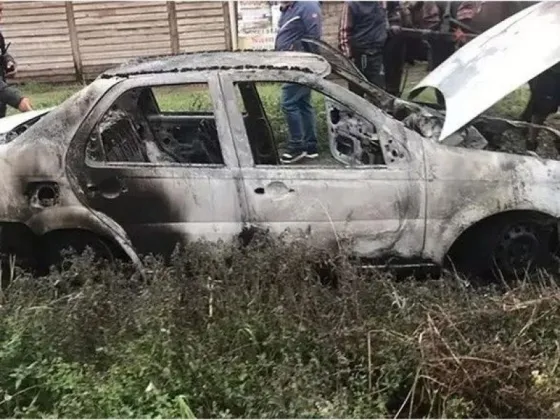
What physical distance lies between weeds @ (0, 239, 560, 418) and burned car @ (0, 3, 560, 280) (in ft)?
1.75

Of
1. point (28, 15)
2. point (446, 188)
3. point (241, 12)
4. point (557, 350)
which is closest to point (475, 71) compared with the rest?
point (446, 188)

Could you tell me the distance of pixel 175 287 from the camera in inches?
164

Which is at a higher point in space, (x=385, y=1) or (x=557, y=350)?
(x=385, y=1)

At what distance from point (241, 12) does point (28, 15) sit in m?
3.71

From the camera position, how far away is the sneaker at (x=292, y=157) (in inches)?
221

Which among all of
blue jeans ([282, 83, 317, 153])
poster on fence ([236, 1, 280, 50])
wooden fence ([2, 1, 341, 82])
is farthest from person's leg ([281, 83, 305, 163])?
wooden fence ([2, 1, 341, 82])

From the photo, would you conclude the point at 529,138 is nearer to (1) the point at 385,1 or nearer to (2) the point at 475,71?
(2) the point at 475,71

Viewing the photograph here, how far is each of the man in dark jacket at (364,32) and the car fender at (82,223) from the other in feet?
13.0

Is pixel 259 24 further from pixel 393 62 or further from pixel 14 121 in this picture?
pixel 14 121

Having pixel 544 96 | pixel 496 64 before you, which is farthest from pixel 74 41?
pixel 496 64

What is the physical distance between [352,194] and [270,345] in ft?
4.20

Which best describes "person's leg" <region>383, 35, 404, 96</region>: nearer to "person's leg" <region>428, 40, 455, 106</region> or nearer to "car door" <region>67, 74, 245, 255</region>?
"person's leg" <region>428, 40, 455, 106</region>

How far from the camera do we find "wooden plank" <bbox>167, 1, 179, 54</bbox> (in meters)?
12.6

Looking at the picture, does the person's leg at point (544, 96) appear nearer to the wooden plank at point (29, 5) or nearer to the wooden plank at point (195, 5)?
the wooden plank at point (195, 5)
